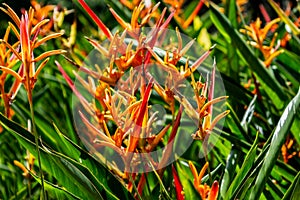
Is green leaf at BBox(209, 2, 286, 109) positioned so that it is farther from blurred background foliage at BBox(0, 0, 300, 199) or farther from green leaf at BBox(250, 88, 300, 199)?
green leaf at BBox(250, 88, 300, 199)

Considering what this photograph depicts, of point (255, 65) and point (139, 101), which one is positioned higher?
point (139, 101)

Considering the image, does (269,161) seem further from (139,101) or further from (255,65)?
(255,65)

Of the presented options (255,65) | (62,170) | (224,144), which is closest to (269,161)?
(62,170)

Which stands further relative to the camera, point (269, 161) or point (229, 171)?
point (229, 171)

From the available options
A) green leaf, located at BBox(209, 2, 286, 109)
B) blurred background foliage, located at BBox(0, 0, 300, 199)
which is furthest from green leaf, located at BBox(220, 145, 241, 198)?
green leaf, located at BBox(209, 2, 286, 109)

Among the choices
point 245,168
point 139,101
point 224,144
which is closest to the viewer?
point 139,101

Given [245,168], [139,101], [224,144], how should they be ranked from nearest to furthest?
[139,101] < [245,168] < [224,144]

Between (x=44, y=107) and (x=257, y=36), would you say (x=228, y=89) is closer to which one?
(x=257, y=36)

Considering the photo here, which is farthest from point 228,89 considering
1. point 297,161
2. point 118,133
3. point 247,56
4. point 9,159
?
point 118,133

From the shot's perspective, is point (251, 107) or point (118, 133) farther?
point (251, 107)
